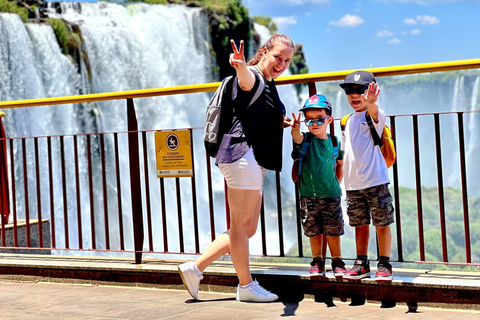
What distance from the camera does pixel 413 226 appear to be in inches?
2211

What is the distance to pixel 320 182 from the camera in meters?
4.93

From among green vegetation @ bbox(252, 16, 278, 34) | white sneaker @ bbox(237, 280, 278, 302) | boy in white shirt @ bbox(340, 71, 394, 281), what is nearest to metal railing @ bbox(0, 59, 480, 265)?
boy in white shirt @ bbox(340, 71, 394, 281)

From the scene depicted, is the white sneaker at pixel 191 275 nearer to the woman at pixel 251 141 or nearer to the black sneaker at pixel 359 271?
the woman at pixel 251 141

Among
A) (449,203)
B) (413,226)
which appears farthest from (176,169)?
(449,203)

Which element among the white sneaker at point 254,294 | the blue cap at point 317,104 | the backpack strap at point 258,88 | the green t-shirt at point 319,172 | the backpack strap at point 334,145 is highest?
the backpack strap at point 258,88

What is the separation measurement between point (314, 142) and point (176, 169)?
1367mm

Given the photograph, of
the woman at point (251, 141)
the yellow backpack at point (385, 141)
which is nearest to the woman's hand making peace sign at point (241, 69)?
the woman at point (251, 141)

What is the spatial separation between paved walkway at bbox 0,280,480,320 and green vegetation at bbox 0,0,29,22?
24842mm

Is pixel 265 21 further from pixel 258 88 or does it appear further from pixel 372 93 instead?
pixel 372 93

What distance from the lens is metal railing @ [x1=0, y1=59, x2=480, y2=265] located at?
5.73 meters

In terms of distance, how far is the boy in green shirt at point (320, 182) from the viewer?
4.93m

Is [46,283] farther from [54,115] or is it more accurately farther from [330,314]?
[54,115]

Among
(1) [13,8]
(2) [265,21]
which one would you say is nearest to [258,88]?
(1) [13,8]

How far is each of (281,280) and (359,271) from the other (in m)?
0.59
